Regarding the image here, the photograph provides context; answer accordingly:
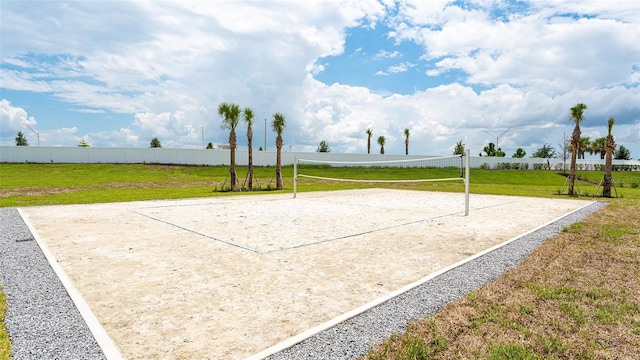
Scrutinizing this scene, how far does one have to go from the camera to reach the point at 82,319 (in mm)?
3672

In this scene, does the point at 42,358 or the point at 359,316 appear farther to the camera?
the point at 359,316

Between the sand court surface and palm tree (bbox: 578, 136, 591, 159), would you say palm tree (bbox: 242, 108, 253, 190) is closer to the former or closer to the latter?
the sand court surface

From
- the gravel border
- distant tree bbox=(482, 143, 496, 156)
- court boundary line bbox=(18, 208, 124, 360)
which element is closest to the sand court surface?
court boundary line bbox=(18, 208, 124, 360)

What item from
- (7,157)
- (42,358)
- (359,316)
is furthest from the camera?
A: (7,157)

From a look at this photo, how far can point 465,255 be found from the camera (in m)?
6.43

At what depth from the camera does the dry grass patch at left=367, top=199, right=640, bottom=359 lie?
310 cm

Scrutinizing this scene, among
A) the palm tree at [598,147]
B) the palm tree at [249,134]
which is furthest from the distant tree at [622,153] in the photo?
the palm tree at [249,134]

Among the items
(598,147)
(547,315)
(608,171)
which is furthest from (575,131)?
(598,147)

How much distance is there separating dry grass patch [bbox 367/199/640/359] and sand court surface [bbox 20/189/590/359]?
3.04 ft

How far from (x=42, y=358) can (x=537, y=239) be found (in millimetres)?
8463

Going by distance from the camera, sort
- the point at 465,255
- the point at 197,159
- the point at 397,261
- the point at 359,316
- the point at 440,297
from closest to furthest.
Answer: the point at 359,316 < the point at 440,297 < the point at 397,261 < the point at 465,255 < the point at 197,159

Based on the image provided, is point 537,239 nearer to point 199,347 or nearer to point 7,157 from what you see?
point 199,347

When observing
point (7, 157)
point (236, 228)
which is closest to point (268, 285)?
point (236, 228)

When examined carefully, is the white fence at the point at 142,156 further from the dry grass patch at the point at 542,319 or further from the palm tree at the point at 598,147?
the palm tree at the point at 598,147
